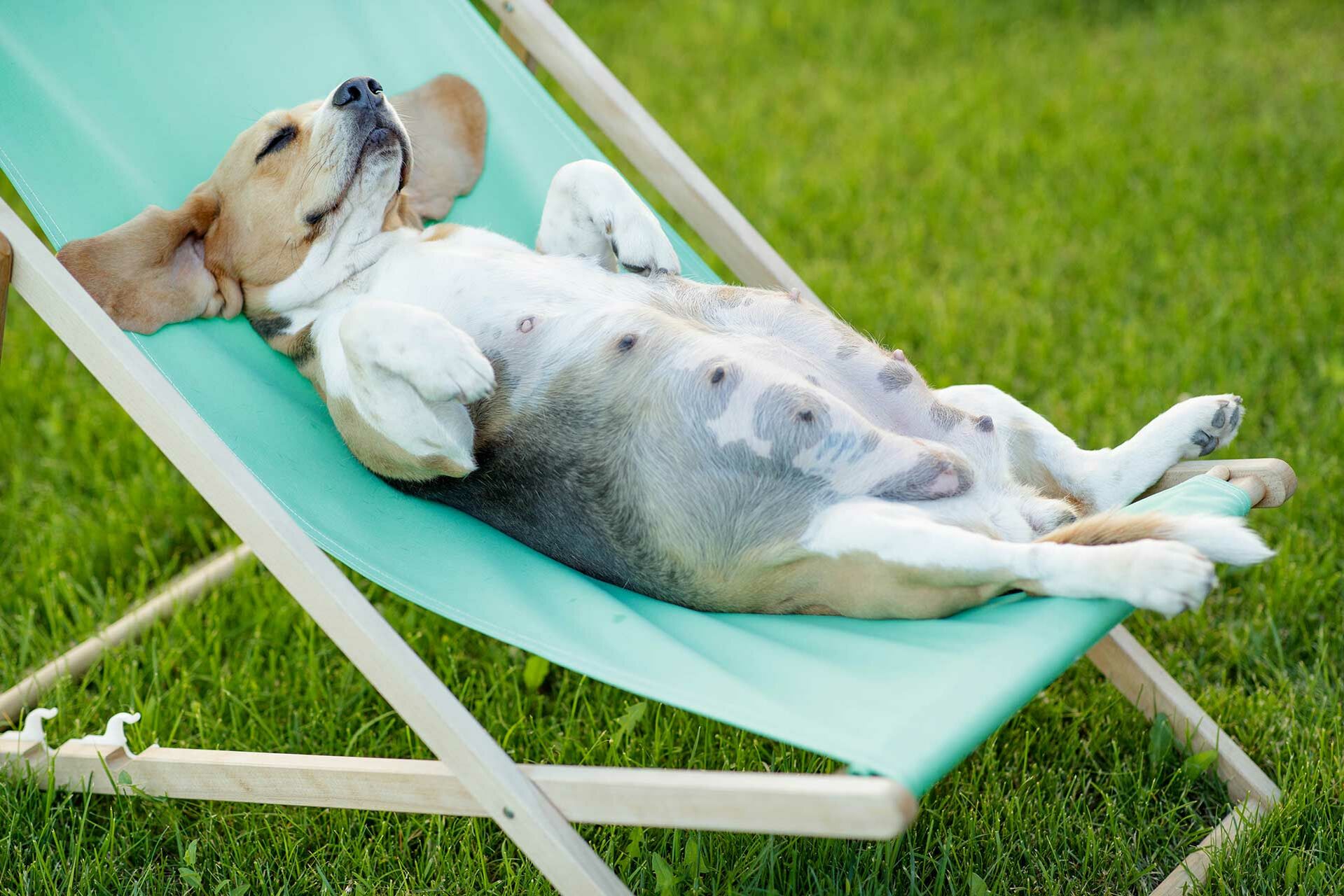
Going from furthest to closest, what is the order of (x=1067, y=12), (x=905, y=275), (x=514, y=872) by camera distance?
1. (x=1067, y=12)
2. (x=905, y=275)
3. (x=514, y=872)

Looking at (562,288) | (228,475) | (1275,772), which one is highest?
(228,475)

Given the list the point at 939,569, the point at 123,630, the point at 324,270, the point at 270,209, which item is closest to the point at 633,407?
the point at 939,569

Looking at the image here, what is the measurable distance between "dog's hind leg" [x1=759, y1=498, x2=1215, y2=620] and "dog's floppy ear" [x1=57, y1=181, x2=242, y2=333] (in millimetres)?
1226

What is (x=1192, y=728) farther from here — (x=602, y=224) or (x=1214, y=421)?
(x=602, y=224)

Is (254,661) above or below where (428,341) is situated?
below

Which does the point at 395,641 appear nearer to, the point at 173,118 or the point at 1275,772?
the point at 173,118

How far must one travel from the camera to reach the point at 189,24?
2682 millimetres

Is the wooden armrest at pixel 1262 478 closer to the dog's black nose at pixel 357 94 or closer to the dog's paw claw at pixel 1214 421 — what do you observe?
the dog's paw claw at pixel 1214 421

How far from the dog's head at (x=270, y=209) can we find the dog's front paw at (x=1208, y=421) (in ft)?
5.17

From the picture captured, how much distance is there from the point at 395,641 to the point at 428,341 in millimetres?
480

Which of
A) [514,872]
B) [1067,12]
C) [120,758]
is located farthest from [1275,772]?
[1067,12]

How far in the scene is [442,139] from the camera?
273 cm

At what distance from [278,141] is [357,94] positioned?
0.20 meters

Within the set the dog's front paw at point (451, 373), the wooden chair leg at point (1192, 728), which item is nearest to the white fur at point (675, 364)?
the dog's front paw at point (451, 373)
